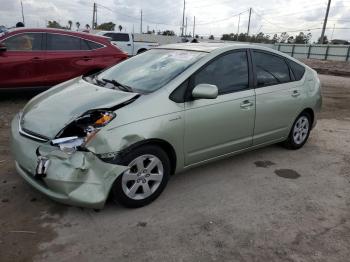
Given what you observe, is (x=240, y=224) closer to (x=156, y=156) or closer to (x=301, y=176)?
(x=156, y=156)

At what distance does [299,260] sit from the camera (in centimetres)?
300

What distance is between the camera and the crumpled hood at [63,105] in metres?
3.51

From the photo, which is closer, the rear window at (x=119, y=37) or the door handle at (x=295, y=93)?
the door handle at (x=295, y=93)

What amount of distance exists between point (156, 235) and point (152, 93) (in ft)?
4.65

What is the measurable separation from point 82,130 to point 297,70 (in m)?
3.53

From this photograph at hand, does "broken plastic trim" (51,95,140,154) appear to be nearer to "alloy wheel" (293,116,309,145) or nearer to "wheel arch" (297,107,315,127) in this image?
"alloy wheel" (293,116,309,145)

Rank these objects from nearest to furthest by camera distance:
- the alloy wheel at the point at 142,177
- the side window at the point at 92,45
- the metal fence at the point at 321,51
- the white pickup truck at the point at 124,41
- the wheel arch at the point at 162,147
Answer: the wheel arch at the point at 162,147
the alloy wheel at the point at 142,177
the side window at the point at 92,45
the white pickup truck at the point at 124,41
the metal fence at the point at 321,51

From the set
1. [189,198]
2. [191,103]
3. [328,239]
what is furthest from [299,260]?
[191,103]

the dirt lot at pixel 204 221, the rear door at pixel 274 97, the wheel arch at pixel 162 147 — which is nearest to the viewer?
the dirt lot at pixel 204 221

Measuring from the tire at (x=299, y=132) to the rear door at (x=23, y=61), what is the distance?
531cm

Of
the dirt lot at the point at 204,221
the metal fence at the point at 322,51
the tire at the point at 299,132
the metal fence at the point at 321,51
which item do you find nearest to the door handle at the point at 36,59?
the dirt lot at the point at 204,221

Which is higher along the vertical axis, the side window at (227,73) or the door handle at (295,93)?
the side window at (227,73)

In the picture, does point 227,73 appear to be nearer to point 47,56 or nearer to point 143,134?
point 143,134

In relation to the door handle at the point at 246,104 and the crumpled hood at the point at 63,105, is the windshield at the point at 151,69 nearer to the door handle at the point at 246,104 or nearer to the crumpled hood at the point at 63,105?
the crumpled hood at the point at 63,105
